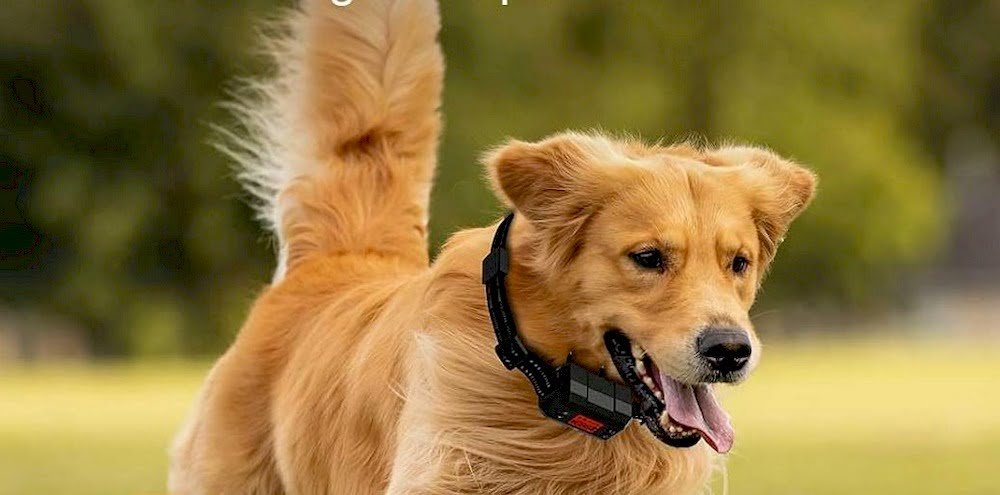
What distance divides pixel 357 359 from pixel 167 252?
23978 mm

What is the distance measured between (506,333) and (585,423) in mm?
318

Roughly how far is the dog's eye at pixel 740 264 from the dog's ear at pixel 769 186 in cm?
17

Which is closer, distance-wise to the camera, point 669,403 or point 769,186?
point 669,403

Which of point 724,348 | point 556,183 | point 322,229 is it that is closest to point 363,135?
point 322,229

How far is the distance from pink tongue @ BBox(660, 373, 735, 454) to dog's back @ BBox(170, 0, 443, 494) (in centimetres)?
115

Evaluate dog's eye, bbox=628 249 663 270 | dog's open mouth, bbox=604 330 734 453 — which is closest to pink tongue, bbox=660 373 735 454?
dog's open mouth, bbox=604 330 734 453

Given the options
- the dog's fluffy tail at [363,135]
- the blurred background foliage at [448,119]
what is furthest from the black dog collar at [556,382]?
the blurred background foliage at [448,119]

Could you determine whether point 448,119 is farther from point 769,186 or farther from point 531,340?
point 531,340

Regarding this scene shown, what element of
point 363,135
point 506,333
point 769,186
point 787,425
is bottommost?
point 787,425

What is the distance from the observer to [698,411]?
4723 mm

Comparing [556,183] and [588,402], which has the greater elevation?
[556,183]

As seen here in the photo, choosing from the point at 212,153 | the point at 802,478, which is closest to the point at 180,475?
the point at 802,478

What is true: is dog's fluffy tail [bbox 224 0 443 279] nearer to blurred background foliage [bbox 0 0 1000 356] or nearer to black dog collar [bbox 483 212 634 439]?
black dog collar [bbox 483 212 634 439]

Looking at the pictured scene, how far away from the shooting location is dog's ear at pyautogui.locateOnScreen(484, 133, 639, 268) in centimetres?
479
